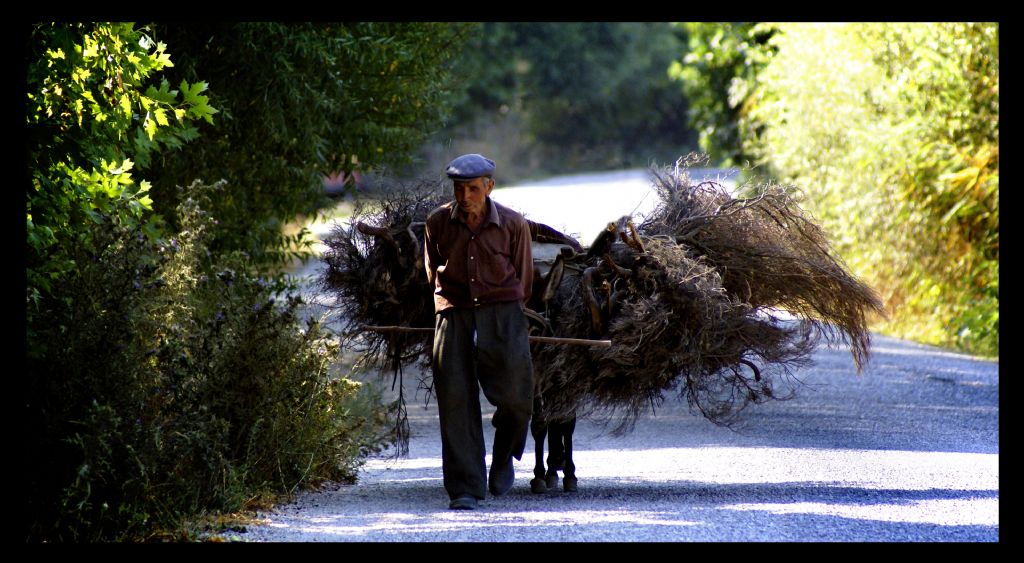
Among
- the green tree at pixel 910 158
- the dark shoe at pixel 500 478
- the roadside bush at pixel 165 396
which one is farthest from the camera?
the green tree at pixel 910 158

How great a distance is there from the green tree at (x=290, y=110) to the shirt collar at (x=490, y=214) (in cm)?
385

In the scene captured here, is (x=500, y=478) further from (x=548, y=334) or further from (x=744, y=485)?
(x=744, y=485)

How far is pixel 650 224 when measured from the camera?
27.3 feet

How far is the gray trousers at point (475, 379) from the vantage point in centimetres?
739

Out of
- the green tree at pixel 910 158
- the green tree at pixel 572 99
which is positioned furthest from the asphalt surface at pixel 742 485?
the green tree at pixel 572 99

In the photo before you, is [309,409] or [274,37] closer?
[309,409]

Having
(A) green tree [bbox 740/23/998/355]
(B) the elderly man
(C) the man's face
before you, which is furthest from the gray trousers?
(A) green tree [bbox 740/23/998/355]

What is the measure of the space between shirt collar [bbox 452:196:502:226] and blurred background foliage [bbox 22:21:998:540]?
1231 mm

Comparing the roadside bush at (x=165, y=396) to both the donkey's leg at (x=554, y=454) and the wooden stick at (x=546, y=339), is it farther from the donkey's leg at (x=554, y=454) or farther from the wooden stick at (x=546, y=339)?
the donkey's leg at (x=554, y=454)

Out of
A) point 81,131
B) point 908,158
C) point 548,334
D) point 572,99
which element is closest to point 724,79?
point 908,158
